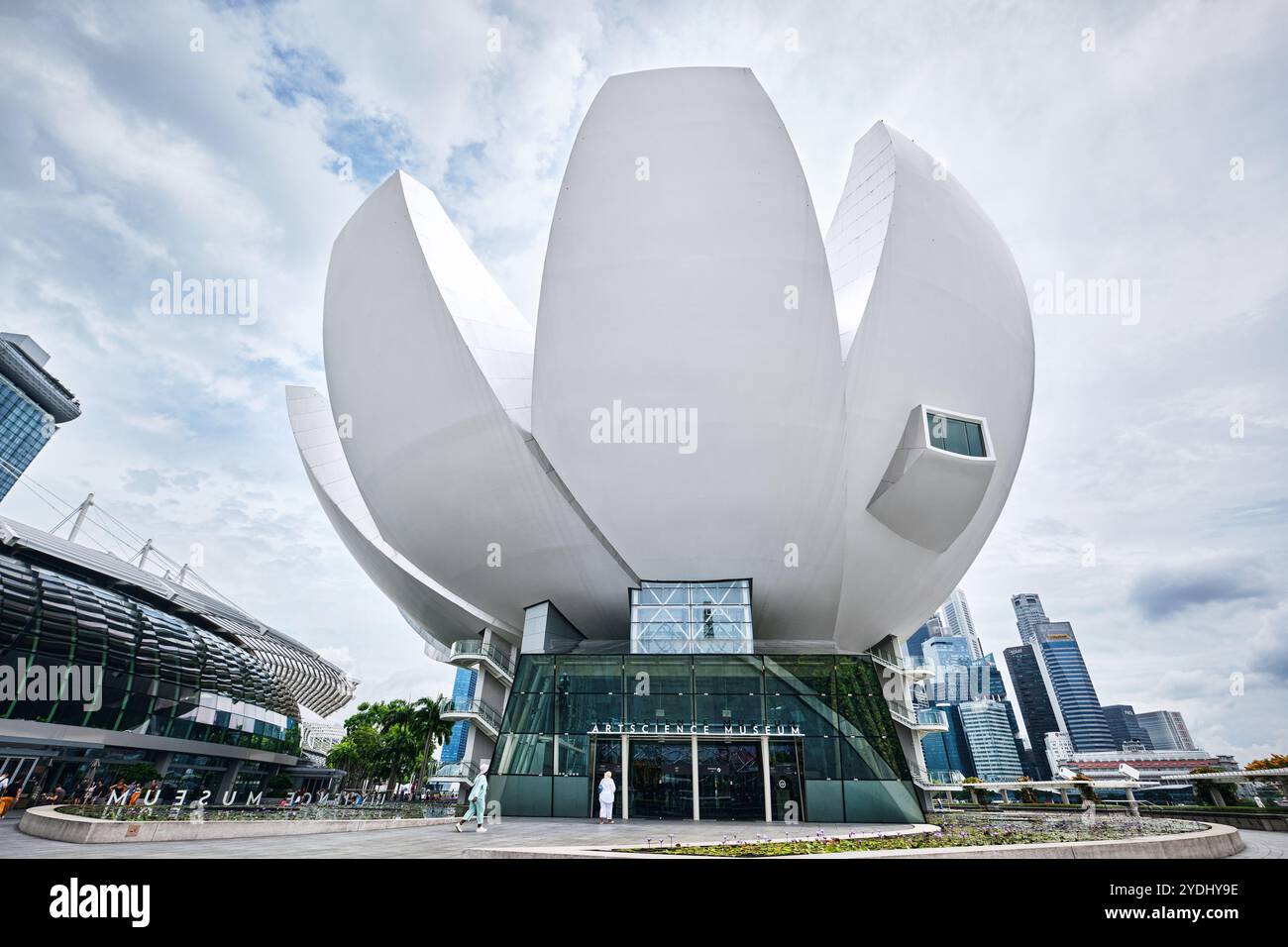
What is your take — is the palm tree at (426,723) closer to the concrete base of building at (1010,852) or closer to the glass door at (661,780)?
the glass door at (661,780)

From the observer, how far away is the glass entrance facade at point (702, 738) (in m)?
20.6

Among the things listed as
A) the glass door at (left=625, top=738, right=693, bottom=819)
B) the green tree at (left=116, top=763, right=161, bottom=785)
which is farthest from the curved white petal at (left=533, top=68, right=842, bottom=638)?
the green tree at (left=116, top=763, right=161, bottom=785)

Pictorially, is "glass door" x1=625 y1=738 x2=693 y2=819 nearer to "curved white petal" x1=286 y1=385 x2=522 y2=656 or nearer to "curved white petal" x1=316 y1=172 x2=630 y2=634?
"curved white petal" x1=316 y1=172 x2=630 y2=634

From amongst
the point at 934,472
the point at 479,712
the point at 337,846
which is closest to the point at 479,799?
the point at 337,846

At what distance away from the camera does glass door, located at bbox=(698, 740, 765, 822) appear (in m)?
21.2

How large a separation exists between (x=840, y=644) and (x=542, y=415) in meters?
18.0

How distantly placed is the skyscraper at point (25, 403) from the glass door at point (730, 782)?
13010 cm

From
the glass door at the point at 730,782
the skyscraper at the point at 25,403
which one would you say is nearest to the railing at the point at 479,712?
the glass door at the point at 730,782

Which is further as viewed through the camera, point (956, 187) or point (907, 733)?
point (907, 733)

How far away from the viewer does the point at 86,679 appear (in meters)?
37.0

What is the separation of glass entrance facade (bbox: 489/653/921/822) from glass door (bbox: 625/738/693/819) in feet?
0.11

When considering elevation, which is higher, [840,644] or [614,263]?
[614,263]
